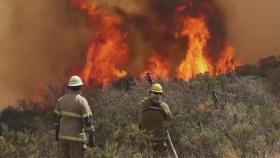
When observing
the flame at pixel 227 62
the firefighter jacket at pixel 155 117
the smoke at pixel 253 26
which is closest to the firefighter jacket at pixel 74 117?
the firefighter jacket at pixel 155 117

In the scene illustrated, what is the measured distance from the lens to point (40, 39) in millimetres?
35438

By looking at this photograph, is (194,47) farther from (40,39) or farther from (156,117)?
(156,117)

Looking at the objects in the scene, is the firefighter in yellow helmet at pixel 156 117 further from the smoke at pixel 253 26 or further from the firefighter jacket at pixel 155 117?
the smoke at pixel 253 26

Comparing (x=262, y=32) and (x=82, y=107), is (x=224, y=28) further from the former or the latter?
(x=82, y=107)

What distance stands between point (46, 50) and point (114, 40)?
4.75m

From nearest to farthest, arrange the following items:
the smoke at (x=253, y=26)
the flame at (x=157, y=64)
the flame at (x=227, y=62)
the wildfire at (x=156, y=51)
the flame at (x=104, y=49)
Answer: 1. the flame at (x=104, y=49)
2. the wildfire at (x=156, y=51)
3. the flame at (x=227, y=62)
4. the flame at (x=157, y=64)
5. the smoke at (x=253, y=26)

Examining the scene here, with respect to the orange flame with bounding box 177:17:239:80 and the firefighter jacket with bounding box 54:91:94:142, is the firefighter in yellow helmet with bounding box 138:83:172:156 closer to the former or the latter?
the firefighter jacket with bounding box 54:91:94:142

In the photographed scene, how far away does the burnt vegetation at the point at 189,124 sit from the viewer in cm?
1391

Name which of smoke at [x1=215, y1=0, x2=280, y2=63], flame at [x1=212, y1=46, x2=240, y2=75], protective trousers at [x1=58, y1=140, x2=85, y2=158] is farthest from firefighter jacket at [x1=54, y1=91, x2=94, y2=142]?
smoke at [x1=215, y1=0, x2=280, y2=63]

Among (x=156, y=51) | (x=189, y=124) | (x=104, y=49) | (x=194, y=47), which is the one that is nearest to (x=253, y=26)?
(x=194, y=47)

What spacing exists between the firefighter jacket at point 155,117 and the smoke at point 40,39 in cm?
2223

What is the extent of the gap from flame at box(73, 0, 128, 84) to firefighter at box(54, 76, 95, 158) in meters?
20.2

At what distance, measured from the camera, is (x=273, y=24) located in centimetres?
3709

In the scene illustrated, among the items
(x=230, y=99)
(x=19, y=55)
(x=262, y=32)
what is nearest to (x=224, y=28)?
(x=262, y=32)
